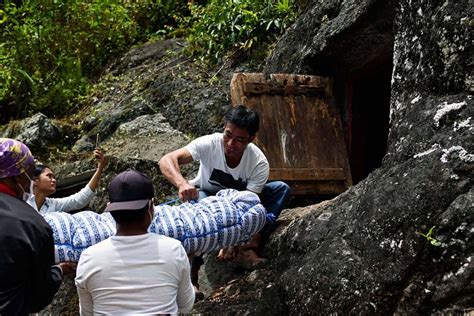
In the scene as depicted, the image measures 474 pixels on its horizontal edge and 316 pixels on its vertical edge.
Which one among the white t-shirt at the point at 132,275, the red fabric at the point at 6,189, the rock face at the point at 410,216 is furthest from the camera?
the rock face at the point at 410,216

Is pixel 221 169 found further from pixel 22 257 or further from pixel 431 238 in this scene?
pixel 22 257

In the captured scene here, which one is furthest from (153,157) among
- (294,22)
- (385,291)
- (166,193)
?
(385,291)

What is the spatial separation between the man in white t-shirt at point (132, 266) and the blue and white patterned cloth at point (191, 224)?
127 cm

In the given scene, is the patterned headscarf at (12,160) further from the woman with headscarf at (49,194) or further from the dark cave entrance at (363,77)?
the dark cave entrance at (363,77)

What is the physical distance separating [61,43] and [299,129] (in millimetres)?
5051

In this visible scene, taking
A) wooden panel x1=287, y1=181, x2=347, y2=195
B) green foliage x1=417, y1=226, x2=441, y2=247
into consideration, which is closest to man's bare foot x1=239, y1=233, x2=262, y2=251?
wooden panel x1=287, y1=181, x2=347, y2=195

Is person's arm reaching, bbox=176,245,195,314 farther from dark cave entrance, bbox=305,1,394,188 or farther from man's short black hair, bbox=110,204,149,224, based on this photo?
dark cave entrance, bbox=305,1,394,188

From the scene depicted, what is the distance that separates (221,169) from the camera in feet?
17.9

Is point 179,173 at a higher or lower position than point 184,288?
higher

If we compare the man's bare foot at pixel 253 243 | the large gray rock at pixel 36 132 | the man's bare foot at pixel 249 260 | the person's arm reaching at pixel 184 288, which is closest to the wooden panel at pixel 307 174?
the man's bare foot at pixel 253 243

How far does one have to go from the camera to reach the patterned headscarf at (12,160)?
320 cm

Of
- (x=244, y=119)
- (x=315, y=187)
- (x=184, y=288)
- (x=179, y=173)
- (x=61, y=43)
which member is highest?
(x=61, y=43)

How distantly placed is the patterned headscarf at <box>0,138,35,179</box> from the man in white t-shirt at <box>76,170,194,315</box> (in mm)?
441

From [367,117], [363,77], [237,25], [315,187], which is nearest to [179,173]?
[315,187]
